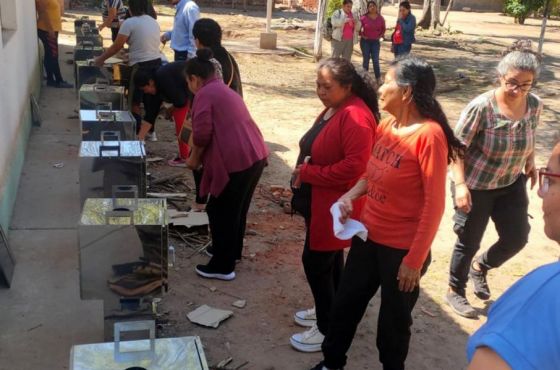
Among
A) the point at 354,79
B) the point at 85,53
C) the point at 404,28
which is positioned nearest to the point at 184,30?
the point at 85,53

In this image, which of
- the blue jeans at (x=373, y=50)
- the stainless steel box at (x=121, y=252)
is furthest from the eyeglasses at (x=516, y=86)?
the blue jeans at (x=373, y=50)

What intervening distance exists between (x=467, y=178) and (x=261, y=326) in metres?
1.71

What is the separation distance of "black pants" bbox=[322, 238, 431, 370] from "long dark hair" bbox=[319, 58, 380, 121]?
2.77ft

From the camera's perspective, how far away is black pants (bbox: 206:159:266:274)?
475 centimetres

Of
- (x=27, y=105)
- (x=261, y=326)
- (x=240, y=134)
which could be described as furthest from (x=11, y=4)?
(x=261, y=326)

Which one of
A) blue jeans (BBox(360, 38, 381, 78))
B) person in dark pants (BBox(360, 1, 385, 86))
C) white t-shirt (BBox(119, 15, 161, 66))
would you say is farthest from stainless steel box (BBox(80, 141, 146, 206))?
blue jeans (BBox(360, 38, 381, 78))

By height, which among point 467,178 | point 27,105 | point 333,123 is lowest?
point 27,105

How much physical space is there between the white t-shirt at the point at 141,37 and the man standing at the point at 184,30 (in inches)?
31.5

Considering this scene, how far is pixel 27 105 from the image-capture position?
8.38m

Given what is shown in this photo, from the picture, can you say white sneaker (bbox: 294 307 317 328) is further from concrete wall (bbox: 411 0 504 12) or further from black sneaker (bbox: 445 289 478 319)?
concrete wall (bbox: 411 0 504 12)

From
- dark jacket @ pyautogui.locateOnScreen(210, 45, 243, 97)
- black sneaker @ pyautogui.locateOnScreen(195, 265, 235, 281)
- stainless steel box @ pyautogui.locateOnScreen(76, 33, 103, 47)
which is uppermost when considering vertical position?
dark jacket @ pyautogui.locateOnScreen(210, 45, 243, 97)

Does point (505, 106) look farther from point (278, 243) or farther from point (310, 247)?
point (278, 243)

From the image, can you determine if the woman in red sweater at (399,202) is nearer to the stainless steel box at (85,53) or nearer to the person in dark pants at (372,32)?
the stainless steel box at (85,53)

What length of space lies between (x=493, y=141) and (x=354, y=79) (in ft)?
3.75
